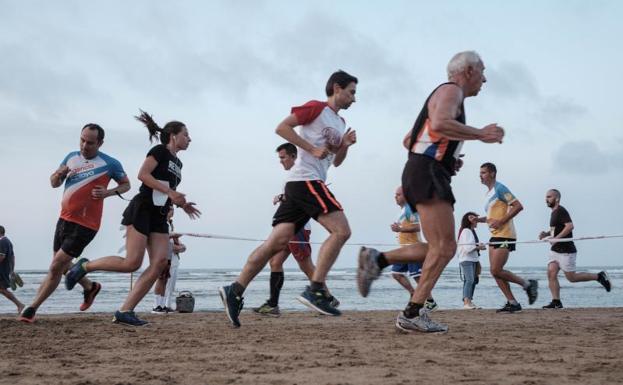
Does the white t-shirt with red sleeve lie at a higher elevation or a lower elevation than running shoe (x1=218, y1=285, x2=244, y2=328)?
higher

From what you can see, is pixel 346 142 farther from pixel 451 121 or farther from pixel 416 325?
pixel 416 325

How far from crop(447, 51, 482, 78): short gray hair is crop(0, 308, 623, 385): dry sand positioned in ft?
6.62

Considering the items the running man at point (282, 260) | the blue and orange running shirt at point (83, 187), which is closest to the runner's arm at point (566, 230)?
the running man at point (282, 260)

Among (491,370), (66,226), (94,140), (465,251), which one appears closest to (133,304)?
(66,226)

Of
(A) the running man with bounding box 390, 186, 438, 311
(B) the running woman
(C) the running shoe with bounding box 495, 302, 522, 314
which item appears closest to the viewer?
(B) the running woman

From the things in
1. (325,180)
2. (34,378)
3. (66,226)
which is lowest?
(34,378)

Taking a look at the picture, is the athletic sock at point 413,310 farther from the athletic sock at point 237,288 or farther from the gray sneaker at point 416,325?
the athletic sock at point 237,288

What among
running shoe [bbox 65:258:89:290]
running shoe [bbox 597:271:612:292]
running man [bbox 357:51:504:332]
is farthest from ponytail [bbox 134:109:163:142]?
running shoe [bbox 597:271:612:292]

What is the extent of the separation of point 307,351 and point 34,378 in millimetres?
1705

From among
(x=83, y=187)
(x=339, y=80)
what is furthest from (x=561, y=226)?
(x=83, y=187)

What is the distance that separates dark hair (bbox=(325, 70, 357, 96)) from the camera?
21.1 ft

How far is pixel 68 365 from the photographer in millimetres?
4387

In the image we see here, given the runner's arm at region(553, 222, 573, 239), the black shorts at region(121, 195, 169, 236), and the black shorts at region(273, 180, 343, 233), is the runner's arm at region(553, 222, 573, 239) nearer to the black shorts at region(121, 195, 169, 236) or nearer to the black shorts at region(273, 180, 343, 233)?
the black shorts at region(273, 180, 343, 233)

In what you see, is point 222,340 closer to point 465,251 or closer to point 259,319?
point 259,319
